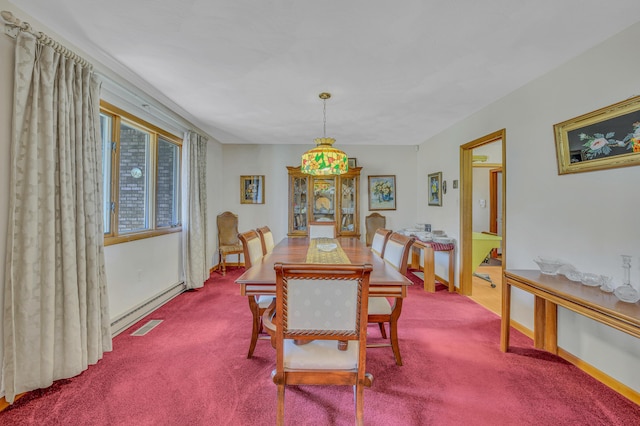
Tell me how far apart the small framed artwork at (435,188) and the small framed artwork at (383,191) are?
68cm

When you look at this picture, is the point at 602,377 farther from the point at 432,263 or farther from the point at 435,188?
the point at 435,188

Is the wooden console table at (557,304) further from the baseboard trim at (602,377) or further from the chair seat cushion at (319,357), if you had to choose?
the chair seat cushion at (319,357)

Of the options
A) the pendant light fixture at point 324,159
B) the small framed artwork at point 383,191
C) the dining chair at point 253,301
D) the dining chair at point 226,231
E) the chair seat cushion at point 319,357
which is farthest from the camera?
the small framed artwork at point 383,191

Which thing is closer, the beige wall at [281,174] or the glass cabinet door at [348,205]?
the glass cabinet door at [348,205]

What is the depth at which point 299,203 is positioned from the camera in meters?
4.91

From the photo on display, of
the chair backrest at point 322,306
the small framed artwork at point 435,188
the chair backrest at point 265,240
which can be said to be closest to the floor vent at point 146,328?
the chair backrest at point 265,240

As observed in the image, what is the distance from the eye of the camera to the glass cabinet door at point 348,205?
4.93 metres

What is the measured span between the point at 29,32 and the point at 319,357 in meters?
2.42

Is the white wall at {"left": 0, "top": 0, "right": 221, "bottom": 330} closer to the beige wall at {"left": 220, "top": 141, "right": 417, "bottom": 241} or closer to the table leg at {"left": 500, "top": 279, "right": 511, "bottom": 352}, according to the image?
the beige wall at {"left": 220, "top": 141, "right": 417, "bottom": 241}

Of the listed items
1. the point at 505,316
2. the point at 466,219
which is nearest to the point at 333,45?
the point at 505,316

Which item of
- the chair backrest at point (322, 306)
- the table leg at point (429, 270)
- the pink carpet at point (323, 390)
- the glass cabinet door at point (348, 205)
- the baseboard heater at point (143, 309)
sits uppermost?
the glass cabinet door at point (348, 205)

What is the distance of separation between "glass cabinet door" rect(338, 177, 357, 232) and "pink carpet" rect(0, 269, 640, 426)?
2545mm

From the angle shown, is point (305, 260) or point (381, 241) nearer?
point (305, 260)

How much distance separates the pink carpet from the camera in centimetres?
153
